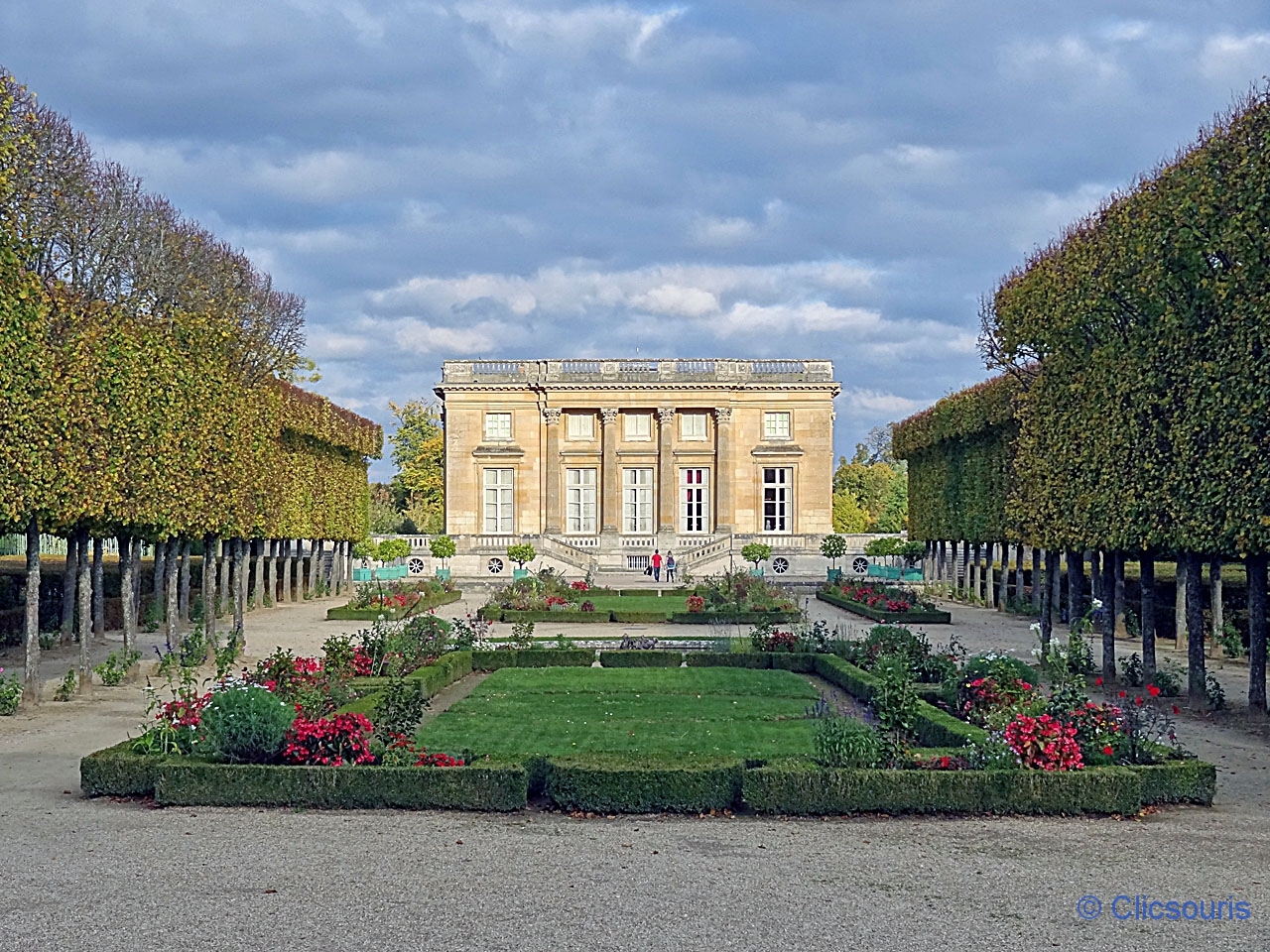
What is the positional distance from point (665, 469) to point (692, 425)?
99.7 inches

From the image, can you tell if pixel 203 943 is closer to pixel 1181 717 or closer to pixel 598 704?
pixel 598 704

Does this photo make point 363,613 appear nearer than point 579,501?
Yes

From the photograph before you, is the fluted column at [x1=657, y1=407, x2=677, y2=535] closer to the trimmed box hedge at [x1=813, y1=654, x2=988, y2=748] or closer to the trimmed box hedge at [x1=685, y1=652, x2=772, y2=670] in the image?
the trimmed box hedge at [x1=685, y1=652, x2=772, y2=670]

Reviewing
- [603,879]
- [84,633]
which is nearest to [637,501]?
[84,633]

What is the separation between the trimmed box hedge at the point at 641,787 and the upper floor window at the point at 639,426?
1871 inches

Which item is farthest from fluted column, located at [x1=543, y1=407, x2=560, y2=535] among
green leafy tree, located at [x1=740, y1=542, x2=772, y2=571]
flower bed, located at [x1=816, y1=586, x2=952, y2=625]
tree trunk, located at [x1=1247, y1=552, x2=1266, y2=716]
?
tree trunk, located at [x1=1247, y1=552, x2=1266, y2=716]

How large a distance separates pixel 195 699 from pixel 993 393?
77.9ft

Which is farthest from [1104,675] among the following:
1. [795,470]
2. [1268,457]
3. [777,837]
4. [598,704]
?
[795,470]

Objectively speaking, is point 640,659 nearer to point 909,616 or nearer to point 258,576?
point 909,616

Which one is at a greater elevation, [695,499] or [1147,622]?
[695,499]

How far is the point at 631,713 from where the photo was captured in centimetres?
1438

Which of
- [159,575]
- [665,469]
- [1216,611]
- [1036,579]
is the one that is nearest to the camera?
[1216,611]

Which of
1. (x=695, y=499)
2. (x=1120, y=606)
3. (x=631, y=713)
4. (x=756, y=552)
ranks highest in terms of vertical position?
(x=695, y=499)

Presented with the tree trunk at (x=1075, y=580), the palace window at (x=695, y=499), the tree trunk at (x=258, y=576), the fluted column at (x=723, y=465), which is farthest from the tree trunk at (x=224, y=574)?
the palace window at (x=695, y=499)
